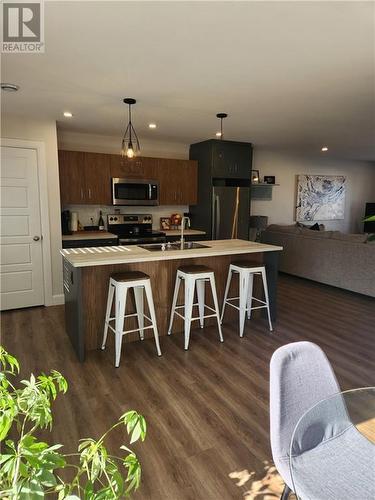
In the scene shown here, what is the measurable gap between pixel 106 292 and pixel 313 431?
7.55 feet

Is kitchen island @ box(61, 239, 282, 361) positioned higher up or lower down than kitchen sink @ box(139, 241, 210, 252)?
lower down

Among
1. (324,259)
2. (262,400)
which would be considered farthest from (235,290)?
(324,259)

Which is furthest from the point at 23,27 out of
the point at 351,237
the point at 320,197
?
the point at 320,197

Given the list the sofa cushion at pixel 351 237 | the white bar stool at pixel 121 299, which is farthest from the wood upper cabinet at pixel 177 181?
the white bar stool at pixel 121 299

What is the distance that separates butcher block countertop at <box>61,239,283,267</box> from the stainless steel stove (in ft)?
5.58

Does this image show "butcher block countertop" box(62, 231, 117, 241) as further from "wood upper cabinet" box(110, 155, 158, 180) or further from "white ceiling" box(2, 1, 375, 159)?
"white ceiling" box(2, 1, 375, 159)

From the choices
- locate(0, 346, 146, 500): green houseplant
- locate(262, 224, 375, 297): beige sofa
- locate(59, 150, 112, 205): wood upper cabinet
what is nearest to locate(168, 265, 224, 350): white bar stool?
locate(0, 346, 146, 500): green houseplant

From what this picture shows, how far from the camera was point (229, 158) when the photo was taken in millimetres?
5754

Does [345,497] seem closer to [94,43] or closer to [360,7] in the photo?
[360,7]

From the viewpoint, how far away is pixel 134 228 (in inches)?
218

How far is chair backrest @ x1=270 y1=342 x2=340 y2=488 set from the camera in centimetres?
123

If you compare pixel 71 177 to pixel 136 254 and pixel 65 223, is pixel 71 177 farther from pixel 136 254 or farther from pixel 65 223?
pixel 136 254

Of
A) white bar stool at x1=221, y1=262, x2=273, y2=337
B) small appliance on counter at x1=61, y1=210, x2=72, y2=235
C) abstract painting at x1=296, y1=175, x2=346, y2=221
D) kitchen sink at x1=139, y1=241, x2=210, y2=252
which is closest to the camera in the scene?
white bar stool at x1=221, y1=262, x2=273, y2=337

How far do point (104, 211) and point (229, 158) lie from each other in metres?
2.39
